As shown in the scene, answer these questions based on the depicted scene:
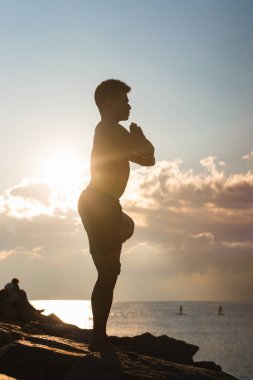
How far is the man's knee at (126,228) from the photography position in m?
6.23

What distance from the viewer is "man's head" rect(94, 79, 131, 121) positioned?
6254mm

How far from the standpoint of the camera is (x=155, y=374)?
5.55 m

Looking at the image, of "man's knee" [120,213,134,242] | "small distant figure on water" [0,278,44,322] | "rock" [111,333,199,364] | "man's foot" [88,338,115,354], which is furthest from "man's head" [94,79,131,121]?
"small distant figure on water" [0,278,44,322]

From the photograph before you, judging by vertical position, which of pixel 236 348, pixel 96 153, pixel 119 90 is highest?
pixel 119 90

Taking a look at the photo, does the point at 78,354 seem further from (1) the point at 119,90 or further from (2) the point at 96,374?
(1) the point at 119,90

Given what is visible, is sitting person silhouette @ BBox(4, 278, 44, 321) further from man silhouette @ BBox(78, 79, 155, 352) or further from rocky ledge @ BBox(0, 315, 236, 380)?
man silhouette @ BBox(78, 79, 155, 352)

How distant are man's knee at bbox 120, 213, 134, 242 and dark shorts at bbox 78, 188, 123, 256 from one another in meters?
0.11

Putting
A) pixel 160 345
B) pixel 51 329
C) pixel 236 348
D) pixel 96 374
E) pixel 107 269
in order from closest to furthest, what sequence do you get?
1. pixel 96 374
2. pixel 107 269
3. pixel 160 345
4. pixel 51 329
5. pixel 236 348

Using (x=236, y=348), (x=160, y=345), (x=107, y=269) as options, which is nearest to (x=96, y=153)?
(x=107, y=269)

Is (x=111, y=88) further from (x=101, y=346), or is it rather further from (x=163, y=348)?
(x=163, y=348)

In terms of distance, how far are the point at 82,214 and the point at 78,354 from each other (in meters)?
1.63

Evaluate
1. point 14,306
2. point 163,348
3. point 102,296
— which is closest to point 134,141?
point 102,296

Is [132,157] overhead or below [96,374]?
overhead

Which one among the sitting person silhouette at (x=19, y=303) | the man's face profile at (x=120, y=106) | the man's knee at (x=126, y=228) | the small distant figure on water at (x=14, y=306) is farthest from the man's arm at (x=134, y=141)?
the sitting person silhouette at (x=19, y=303)
